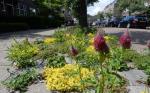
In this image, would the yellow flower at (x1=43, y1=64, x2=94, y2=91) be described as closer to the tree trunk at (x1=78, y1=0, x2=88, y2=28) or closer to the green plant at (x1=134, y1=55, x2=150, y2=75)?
the green plant at (x1=134, y1=55, x2=150, y2=75)

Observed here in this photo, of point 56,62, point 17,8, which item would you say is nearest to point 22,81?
point 56,62

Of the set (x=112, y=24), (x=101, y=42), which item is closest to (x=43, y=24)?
(x=112, y=24)

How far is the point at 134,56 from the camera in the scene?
35.0 feet

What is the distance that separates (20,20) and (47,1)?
57.8 feet

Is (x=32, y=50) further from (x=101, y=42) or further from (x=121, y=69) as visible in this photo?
(x=101, y=42)

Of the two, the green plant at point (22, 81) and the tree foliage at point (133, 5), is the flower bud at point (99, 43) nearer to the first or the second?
the green plant at point (22, 81)

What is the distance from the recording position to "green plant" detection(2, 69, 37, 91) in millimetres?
7469

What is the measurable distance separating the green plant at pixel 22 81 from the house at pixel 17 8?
32.5m

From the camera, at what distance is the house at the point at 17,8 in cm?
4232

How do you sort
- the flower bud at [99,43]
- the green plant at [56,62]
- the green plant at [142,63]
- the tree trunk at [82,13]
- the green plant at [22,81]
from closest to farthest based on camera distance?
the flower bud at [99,43]
the green plant at [22,81]
the green plant at [56,62]
the green plant at [142,63]
the tree trunk at [82,13]

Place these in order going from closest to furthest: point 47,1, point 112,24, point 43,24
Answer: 1. point 43,24
2. point 112,24
3. point 47,1

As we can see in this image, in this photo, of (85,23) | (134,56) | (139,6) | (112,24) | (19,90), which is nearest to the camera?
(19,90)

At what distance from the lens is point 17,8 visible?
49.6 meters

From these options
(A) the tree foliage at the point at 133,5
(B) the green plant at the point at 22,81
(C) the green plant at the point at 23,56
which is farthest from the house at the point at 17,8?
(B) the green plant at the point at 22,81
